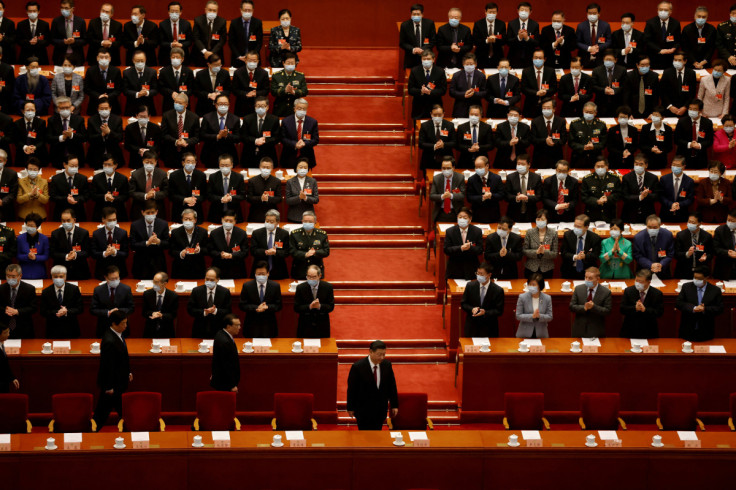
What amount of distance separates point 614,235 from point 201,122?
5116 millimetres

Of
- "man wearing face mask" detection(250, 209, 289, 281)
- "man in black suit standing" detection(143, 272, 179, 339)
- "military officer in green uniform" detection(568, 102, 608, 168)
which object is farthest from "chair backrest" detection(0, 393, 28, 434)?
"military officer in green uniform" detection(568, 102, 608, 168)

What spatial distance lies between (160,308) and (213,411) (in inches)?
66.3

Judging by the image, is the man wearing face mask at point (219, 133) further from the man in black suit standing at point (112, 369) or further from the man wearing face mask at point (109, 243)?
the man in black suit standing at point (112, 369)

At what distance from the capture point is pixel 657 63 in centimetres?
1700

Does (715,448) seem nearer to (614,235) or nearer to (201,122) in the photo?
(614,235)

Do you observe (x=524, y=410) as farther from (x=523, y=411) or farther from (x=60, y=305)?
(x=60, y=305)

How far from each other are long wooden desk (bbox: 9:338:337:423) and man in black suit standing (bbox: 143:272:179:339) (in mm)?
237

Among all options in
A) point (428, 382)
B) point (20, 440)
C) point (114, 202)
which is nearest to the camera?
point (20, 440)

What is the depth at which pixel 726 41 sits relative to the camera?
16.9 metres

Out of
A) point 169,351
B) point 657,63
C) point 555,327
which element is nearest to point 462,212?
point 555,327

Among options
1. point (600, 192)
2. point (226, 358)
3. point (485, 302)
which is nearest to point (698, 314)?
point (600, 192)

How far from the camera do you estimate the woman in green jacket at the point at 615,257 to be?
1362 cm

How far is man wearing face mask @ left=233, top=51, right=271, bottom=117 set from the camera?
15805 mm

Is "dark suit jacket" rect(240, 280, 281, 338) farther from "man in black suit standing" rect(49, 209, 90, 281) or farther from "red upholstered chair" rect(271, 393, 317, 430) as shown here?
"man in black suit standing" rect(49, 209, 90, 281)
